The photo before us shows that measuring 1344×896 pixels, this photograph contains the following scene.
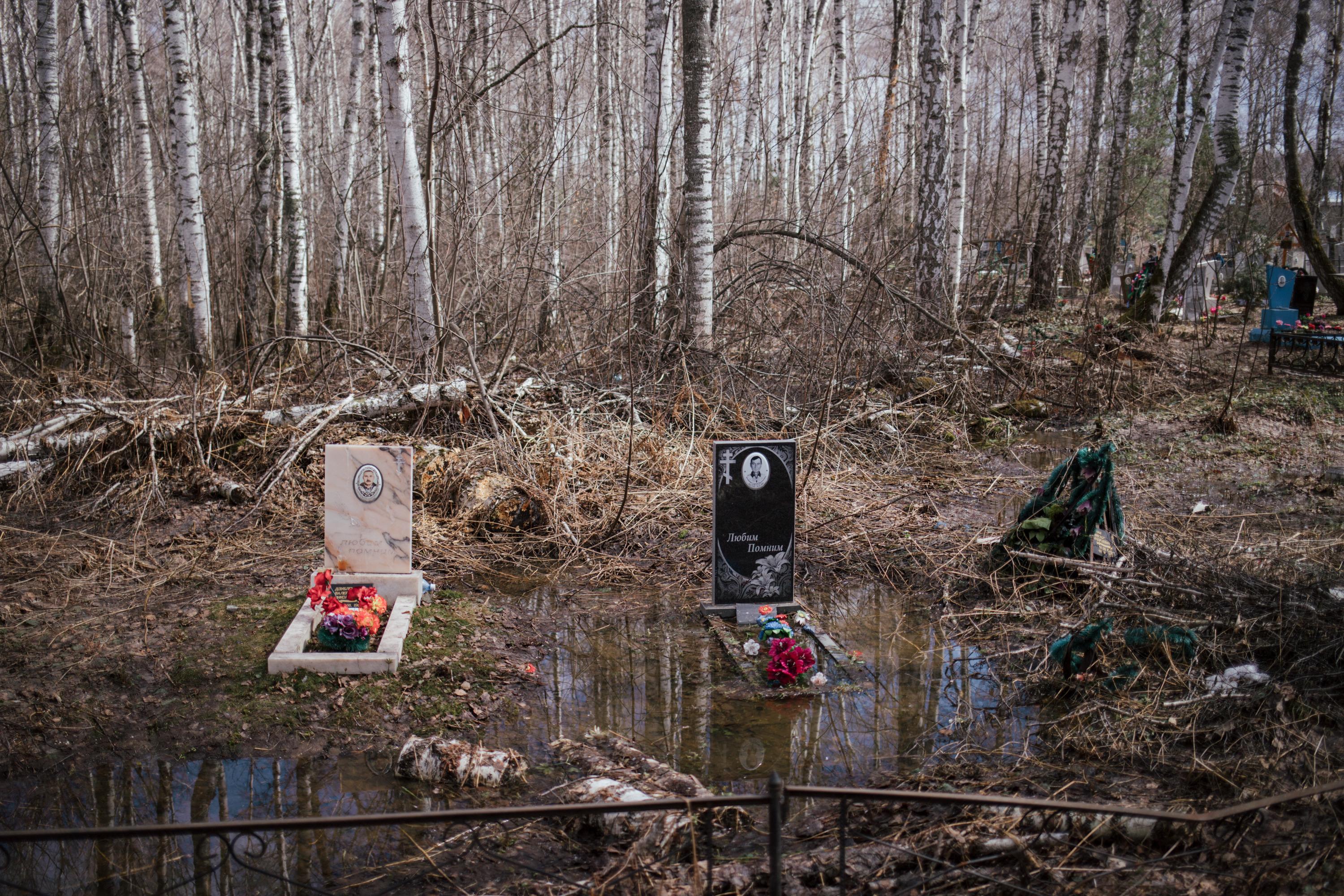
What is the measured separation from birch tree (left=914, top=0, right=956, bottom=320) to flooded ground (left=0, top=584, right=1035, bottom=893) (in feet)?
27.7

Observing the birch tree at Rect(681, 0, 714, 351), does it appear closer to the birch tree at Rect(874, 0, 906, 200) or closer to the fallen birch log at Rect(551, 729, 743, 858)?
the birch tree at Rect(874, 0, 906, 200)

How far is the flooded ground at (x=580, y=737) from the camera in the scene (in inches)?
131

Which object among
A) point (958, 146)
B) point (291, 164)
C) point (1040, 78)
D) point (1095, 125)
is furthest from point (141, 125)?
point (1095, 125)

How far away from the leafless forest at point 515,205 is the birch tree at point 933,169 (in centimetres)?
4

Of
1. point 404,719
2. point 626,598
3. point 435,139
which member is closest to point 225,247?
point 435,139

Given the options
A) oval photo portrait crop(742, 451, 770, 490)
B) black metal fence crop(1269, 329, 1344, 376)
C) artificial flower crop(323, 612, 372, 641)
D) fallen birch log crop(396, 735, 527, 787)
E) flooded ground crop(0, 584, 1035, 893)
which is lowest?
flooded ground crop(0, 584, 1035, 893)

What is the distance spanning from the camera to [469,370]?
28.7 ft

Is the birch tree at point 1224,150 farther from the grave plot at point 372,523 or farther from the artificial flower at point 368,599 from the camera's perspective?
the artificial flower at point 368,599

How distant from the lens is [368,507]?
18.9 feet

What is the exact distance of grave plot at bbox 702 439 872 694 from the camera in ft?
18.3

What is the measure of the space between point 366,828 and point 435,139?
24.7ft

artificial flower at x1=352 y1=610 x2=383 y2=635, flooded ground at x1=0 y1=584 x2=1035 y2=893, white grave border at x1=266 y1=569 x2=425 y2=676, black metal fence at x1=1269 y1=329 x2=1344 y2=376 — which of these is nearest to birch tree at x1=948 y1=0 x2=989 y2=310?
black metal fence at x1=1269 y1=329 x2=1344 y2=376

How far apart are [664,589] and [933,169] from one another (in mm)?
9211

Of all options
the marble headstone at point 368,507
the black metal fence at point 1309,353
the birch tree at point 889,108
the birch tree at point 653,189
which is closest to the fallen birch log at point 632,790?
the marble headstone at point 368,507
